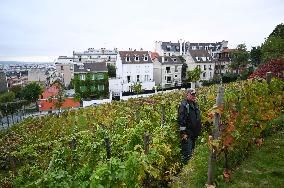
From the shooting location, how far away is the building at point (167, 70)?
58.0 metres

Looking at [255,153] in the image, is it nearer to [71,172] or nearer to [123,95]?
[71,172]

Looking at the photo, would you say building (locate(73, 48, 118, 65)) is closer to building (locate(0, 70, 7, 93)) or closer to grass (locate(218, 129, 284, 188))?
building (locate(0, 70, 7, 93))

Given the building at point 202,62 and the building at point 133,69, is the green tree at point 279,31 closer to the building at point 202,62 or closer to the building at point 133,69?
the building at point 202,62

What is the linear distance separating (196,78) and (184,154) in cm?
4877

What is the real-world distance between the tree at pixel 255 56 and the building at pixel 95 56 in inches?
1785

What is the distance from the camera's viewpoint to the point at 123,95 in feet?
149

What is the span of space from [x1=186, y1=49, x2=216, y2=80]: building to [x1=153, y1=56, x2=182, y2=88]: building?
3620 mm

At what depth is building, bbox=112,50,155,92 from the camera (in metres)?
53.4

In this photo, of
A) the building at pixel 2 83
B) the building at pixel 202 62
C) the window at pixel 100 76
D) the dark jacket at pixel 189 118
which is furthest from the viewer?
the building at pixel 2 83

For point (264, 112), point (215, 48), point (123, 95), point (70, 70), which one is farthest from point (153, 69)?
point (264, 112)

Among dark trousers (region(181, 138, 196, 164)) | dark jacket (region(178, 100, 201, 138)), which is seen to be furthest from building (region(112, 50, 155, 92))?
dark jacket (region(178, 100, 201, 138))

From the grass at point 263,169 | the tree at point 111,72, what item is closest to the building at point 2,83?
the tree at point 111,72

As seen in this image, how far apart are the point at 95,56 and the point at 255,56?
54.5m

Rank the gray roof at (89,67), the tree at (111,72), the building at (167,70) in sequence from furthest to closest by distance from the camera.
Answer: the tree at (111,72) < the building at (167,70) < the gray roof at (89,67)
